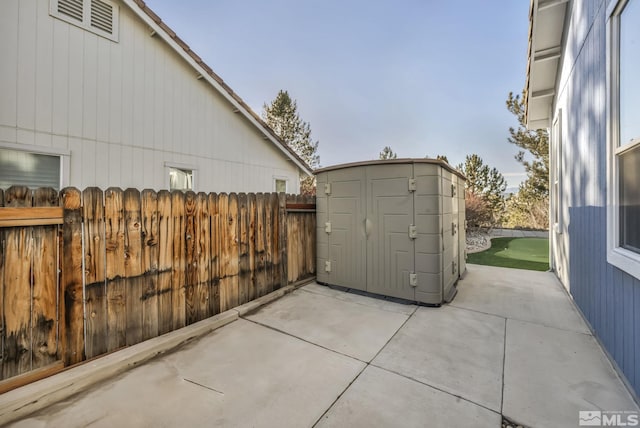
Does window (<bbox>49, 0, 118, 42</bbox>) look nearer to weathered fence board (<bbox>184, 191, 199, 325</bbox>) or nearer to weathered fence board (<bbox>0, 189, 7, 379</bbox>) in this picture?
weathered fence board (<bbox>184, 191, 199, 325</bbox>)

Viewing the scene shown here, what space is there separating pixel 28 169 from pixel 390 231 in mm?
5863

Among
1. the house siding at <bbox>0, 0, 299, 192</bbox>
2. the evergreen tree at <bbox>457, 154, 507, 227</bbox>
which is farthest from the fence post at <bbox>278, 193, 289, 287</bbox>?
the evergreen tree at <bbox>457, 154, 507, 227</bbox>

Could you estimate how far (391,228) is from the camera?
3.76m

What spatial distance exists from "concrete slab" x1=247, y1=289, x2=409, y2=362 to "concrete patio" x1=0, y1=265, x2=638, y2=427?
20mm

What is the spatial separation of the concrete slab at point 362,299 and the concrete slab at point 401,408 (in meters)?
1.51

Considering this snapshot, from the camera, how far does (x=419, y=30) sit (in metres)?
8.70

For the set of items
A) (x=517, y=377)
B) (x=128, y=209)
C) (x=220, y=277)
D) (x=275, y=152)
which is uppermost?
(x=275, y=152)

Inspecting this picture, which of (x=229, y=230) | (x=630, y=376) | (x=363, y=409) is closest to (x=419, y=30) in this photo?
(x=229, y=230)

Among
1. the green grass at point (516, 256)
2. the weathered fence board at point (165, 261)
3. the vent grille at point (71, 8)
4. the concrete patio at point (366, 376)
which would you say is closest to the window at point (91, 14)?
the vent grille at point (71, 8)

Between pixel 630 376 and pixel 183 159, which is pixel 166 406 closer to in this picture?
pixel 630 376

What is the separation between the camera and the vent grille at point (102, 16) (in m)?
4.92

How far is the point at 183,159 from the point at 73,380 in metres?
5.08

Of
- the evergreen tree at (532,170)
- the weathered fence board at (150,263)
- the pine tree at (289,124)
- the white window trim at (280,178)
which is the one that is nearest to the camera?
the weathered fence board at (150,263)

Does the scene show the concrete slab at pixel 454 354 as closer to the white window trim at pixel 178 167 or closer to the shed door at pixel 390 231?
the shed door at pixel 390 231
